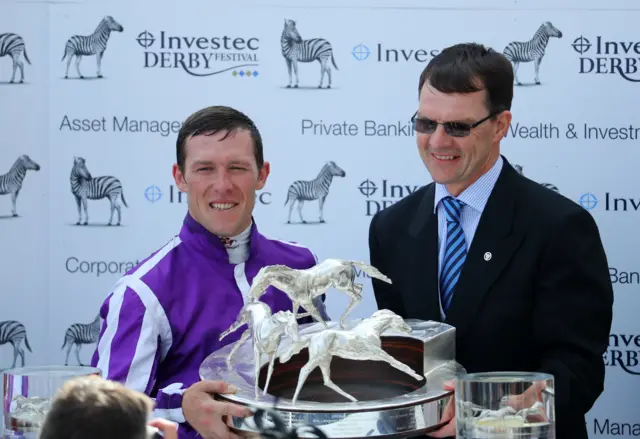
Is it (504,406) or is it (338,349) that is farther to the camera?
(338,349)

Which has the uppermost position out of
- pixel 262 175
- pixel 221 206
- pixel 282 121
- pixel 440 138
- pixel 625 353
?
pixel 282 121

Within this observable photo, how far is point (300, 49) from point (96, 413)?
9.44 ft

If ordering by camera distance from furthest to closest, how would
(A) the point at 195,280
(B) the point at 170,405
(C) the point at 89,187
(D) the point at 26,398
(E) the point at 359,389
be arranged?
1. (C) the point at 89,187
2. (A) the point at 195,280
3. (B) the point at 170,405
4. (E) the point at 359,389
5. (D) the point at 26,398

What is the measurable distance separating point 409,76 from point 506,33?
18.4 inches

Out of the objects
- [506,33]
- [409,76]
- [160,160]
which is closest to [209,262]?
[160,160]

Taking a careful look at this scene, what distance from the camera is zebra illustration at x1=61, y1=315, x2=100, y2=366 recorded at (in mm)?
4480

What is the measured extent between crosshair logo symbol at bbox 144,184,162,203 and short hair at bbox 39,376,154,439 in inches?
103

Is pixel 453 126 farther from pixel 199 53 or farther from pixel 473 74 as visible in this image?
pixel 199 53

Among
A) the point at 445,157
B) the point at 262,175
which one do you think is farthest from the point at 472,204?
the point at 262,175

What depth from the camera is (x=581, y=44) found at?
4531mm

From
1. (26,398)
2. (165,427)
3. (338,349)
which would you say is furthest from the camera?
(338,349)

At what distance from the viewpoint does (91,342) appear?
177 inches

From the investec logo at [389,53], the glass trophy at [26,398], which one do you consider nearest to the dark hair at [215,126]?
the glass trophy at [26,398]

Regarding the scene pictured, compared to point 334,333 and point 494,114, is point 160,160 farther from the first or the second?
point 334,333
